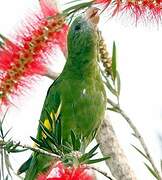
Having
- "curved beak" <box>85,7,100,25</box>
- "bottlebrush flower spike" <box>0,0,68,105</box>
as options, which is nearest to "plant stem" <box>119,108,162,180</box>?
"bottlebrush flower spike" <box>0,0,68,105</box>

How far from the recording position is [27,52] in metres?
0.98

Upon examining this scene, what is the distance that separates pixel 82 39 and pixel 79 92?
0.58 ft

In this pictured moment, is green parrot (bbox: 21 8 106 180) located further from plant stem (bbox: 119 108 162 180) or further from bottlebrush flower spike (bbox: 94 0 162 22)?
bottlebrush flower spike (bbox: 94 0 162 22)

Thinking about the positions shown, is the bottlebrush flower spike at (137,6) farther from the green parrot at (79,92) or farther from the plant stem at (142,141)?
the green parrot at (79,92)

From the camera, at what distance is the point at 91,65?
1687mm

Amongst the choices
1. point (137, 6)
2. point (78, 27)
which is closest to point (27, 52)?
point (137, 6)

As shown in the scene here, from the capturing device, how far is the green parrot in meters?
1.61

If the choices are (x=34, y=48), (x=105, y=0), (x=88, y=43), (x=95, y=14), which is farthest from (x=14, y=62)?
(x=88, y=43)

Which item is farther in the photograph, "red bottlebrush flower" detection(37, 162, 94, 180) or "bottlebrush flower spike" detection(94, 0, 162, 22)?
"bottlebrush flower spike" detection(94, 0, 162, 22)

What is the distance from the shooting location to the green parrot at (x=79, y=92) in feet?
5.28

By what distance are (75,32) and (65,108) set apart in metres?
0.25

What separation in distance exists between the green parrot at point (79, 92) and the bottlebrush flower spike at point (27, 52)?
0.56 metres

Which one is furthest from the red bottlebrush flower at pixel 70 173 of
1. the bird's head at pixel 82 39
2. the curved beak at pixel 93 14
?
the bird's head at pixel 82 39

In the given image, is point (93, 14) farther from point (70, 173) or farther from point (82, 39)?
point (70, 173)
